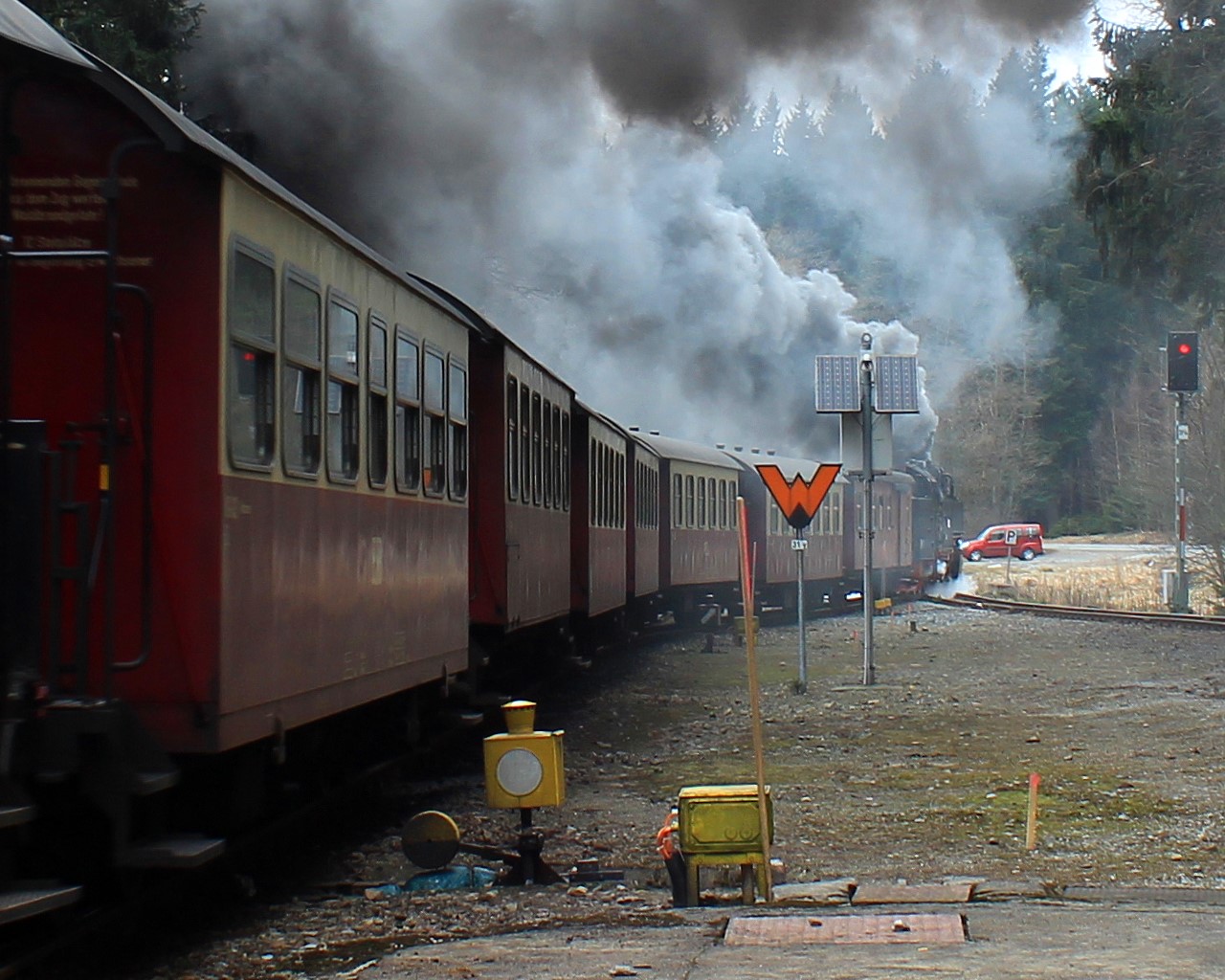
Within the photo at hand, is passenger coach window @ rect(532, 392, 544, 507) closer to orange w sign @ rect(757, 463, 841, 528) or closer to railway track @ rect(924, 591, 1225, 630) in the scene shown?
orange w sign @ rect(757, 463, 841, 528)

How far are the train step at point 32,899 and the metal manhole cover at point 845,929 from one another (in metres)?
2.27

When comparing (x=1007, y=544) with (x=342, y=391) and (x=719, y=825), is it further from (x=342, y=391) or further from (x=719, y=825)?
(x=342, y=391)

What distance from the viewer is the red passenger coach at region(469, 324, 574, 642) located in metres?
12.1

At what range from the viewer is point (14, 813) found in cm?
530

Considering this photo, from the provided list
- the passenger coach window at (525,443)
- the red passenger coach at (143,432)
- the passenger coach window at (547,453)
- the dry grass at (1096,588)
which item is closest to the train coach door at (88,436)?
the red passenger coach at (143,432)

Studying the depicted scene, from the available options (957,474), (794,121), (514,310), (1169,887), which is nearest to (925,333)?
(957,474)

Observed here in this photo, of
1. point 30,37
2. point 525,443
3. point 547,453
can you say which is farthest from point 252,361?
point 547,453

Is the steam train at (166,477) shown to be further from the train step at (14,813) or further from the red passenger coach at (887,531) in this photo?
the red passenger coach at (887,531)

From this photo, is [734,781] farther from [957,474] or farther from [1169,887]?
[957,474]

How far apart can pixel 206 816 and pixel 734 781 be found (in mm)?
4965

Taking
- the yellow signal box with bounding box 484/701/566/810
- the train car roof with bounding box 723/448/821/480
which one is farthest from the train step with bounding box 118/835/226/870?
the train car roof with bounding box 723/448/821/480

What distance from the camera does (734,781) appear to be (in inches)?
449

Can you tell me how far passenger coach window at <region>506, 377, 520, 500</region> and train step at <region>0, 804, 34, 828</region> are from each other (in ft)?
23.4

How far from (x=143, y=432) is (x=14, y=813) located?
1414 millimetres
